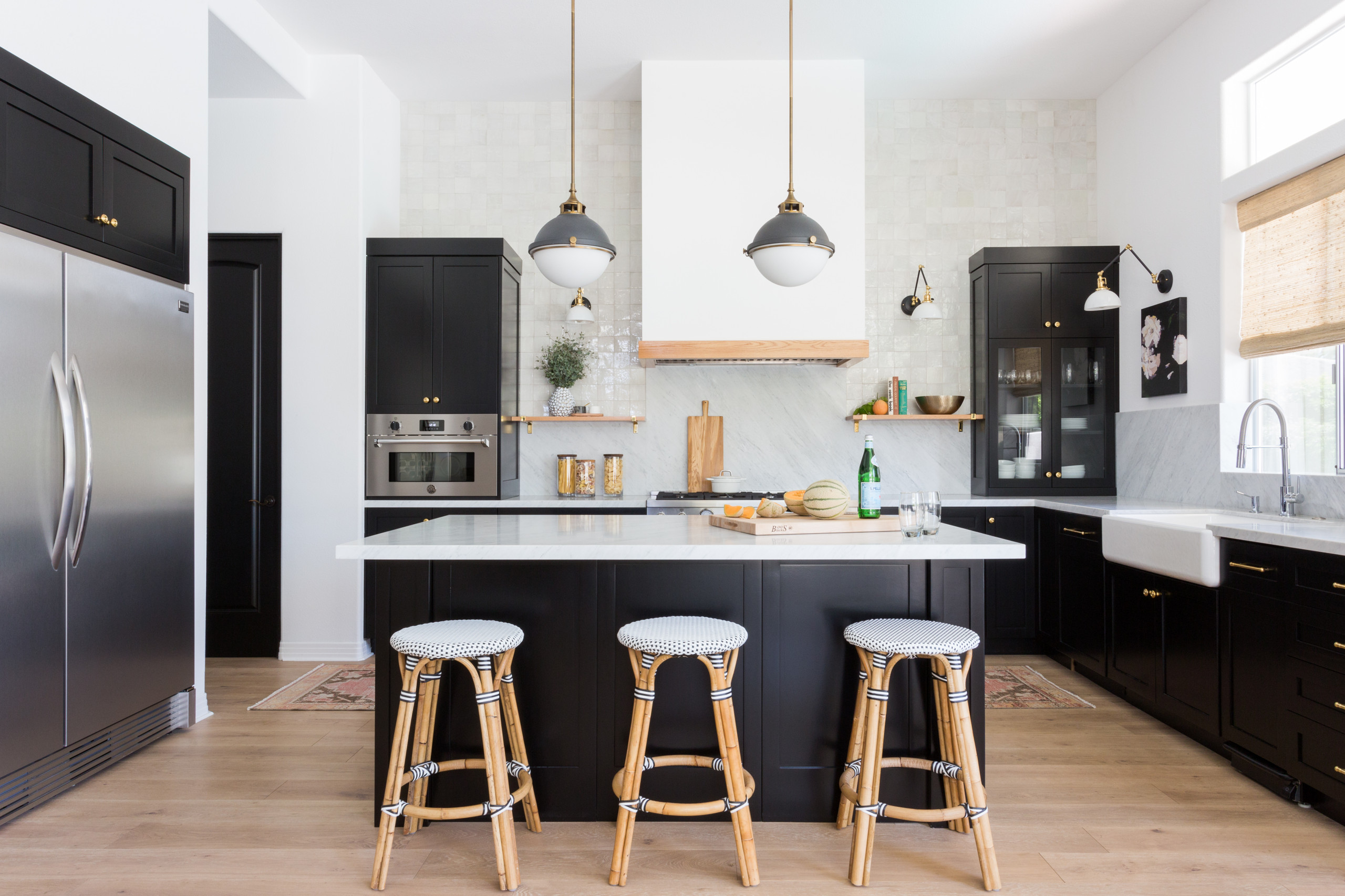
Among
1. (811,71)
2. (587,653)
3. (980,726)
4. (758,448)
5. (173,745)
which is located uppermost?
(811,71)

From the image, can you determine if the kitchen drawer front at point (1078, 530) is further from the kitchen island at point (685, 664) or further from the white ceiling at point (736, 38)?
the white ceiling at point (736, 38)

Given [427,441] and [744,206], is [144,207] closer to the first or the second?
[427,441]

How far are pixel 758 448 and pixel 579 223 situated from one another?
2.84 metres

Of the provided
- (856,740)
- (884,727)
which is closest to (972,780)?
(884,727)

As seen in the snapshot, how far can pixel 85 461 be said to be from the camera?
2.74m

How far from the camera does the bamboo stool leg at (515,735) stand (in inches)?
95.7

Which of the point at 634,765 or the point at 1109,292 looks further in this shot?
the point at 1109,292

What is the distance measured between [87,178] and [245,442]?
79.0 inches

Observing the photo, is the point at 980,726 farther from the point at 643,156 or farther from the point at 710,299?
the point at 643,156

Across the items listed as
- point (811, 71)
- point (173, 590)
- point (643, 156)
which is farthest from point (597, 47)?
point (173, 590)

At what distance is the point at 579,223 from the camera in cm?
258

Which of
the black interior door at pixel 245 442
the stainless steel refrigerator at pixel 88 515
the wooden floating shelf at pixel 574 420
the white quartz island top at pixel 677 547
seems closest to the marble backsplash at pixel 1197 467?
the white quartz island top at pixel 677 547

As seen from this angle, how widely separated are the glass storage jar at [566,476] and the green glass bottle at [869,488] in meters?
2.49

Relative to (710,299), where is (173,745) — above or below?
below
